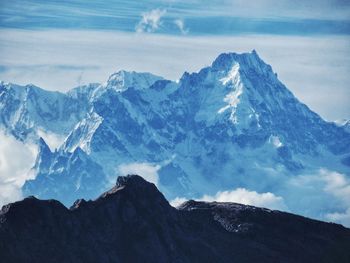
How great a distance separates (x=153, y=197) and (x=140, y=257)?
1376 centimetres

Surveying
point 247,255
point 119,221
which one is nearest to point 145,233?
point 119,221

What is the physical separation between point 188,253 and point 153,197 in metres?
11.5

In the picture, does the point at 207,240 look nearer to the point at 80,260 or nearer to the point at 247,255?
the point at 247,255

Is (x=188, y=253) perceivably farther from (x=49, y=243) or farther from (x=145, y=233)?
(x=49, y=243)

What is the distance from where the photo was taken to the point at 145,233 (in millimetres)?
192875

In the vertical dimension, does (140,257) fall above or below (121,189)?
below

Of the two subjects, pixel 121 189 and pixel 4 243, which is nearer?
pixel 4 243

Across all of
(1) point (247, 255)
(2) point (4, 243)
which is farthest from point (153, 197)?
(2) point (4, 243)

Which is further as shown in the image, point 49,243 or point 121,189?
point 121,189

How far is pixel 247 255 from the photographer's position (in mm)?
195625

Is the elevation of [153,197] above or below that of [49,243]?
above

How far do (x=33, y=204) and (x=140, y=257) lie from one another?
17.8 metres

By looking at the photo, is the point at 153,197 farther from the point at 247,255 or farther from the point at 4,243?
the point at 4,243

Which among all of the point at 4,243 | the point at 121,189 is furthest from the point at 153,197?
the point at 4,243
